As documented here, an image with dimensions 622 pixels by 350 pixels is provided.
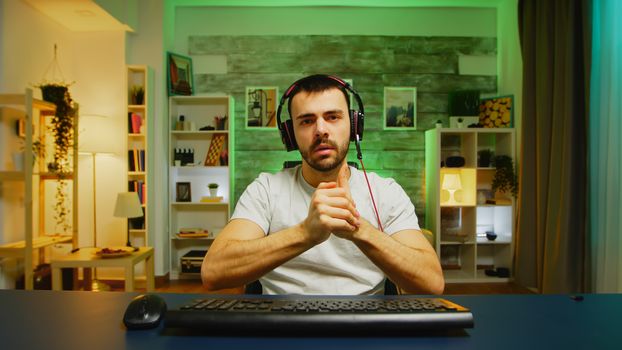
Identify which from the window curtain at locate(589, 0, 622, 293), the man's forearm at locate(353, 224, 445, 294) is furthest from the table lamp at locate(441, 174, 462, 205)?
the man's forearm at locate(353, 224, 445, 294)

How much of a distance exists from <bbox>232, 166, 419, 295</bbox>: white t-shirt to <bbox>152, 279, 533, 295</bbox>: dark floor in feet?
8.47

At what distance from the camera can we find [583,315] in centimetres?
69

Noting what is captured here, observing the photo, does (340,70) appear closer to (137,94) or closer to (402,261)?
(137,94)

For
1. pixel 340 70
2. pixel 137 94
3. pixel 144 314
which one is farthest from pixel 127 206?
pixel 144 314

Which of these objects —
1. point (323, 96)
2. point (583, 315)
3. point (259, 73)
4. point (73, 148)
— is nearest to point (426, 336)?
point (583, 315)

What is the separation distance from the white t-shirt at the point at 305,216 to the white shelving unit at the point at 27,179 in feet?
7.75

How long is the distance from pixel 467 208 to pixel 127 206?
345cm

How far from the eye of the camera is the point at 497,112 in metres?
4.09

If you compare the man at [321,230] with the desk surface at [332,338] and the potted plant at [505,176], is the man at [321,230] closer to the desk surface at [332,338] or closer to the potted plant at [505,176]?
the desk surface at [332,338]

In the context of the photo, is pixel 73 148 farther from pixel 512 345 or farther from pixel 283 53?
pixel 512 345

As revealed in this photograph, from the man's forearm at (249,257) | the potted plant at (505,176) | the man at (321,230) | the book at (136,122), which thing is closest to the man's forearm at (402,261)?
the man at (321,230)

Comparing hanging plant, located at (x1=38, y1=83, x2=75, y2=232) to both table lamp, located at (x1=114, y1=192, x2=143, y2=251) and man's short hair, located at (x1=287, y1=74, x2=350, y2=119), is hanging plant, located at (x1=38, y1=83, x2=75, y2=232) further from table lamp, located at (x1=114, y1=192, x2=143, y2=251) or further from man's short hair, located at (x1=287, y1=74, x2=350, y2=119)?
man's short hair, located at (x1=287, y1=74, x2=350, y2=119)

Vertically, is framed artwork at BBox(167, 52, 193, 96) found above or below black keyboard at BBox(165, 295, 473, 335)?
above

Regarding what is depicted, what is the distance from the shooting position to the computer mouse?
0.61 metres
